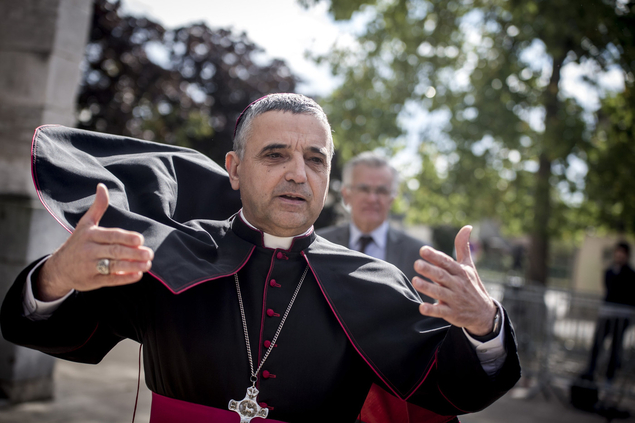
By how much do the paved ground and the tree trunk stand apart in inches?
167

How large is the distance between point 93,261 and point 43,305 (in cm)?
50

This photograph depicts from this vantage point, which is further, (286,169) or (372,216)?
(372,216)

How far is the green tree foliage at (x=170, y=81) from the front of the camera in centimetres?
746

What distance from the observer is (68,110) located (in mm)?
5062

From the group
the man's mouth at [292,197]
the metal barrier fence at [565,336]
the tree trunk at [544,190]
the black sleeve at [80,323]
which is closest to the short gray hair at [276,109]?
the man's mouth at [292,197]

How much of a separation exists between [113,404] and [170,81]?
496 cm

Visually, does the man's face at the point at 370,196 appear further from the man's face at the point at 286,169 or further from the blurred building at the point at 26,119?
the blurred building at the point at 26,119

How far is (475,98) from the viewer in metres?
A: 10.6

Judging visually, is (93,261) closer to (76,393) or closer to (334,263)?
(334,263)

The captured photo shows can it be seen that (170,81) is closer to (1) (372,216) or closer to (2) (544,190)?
(1) (372,216)

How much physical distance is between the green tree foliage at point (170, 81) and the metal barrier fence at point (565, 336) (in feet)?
18.1

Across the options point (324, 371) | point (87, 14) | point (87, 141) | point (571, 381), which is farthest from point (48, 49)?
point (571, 381)

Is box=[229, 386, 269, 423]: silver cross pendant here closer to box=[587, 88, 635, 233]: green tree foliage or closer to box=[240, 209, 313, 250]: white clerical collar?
box=[240, 209, 313, 250]: white clerical collar

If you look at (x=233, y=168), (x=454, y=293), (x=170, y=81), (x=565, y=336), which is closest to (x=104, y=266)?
(x=233, y=168)
